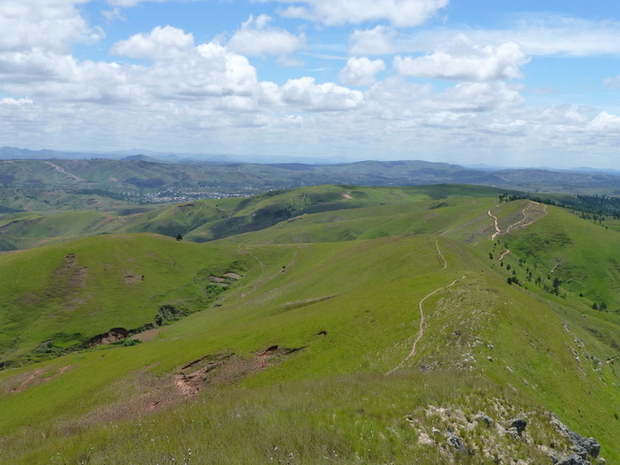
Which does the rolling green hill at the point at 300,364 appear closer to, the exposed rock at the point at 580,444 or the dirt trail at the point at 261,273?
the exposed rock at the point at 580,444

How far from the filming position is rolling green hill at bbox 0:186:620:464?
22.5m

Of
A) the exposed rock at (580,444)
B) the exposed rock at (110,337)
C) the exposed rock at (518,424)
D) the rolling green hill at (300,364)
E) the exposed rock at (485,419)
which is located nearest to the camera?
the rolling green hill at (300,364)

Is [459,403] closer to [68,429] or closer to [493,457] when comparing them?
[493,457]

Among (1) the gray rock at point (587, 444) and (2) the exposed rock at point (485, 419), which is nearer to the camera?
(2) the exposed rock at point (485, 419)

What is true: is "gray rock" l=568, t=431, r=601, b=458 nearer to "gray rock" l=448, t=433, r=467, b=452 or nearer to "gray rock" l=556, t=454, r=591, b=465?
"gray rock" l=556, t=454, r=591, b=465

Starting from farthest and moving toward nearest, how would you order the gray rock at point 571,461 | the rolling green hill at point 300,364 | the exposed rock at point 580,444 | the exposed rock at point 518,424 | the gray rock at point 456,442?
the exposed rock at point 518,424, the exposed rock at point 580,444, the gray rock at point 571,461, the gray rock at point 456,442, the rolling green hill at point 300,364

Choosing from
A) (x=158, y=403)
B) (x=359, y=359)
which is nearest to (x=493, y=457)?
(x=359, y=359)

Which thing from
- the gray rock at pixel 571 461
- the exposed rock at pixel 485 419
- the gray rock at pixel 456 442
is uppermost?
the gray rock at pixel 456 442

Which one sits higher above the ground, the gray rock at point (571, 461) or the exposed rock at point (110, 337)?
the gray rock at point (571, 461)

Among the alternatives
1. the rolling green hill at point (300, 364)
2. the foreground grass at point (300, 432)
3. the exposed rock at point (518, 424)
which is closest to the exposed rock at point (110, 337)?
the rolling green hill at point (300, 364)

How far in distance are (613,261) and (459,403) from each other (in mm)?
217973

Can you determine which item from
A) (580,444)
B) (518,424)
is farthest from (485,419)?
(580,444)

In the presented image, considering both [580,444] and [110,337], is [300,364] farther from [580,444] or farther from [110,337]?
[110,337]

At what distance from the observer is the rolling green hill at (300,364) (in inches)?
885
